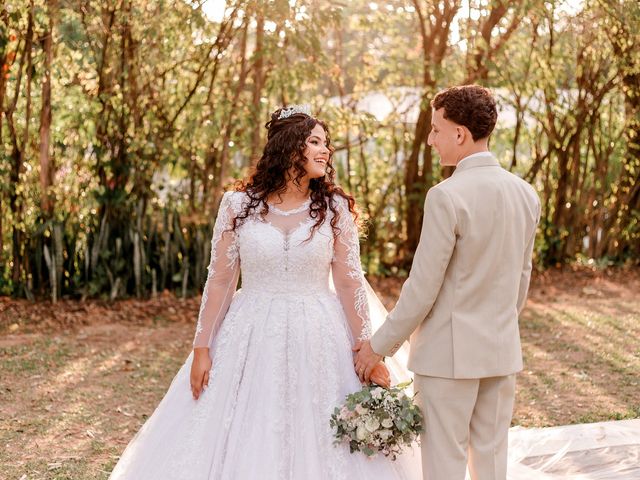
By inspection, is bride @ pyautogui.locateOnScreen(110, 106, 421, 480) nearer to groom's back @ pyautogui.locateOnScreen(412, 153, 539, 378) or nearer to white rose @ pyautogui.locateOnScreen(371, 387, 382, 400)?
white rose @ pyautogui.locateOnScreen(371, 387, 382, 400)

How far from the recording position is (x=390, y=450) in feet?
10.4

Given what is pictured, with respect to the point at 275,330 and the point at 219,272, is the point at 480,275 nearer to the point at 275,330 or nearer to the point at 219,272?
the point at 275,330

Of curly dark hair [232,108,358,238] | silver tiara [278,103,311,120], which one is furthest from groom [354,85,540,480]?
silver tiara [278,103,311,120]

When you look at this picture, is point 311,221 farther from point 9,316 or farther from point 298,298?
point 9,316

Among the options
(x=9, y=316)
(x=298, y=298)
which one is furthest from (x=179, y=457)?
(x=9, y=316)

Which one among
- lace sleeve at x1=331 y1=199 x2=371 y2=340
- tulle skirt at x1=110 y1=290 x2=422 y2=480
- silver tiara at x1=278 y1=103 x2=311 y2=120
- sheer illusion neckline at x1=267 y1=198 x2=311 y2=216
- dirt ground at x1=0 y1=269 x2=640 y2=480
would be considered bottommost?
dirt ground at x1=0 y1=269 x2=640 y2=480

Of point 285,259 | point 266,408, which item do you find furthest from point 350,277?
point 266,408

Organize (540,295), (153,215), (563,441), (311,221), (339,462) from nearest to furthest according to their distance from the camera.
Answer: (339,462) → (311,221) → (563,441) → (153,215) → (540,295)

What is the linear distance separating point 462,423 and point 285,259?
931 millimetres

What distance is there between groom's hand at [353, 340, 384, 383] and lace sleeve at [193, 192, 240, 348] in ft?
1.95

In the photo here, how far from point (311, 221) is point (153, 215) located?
5502 millimetres

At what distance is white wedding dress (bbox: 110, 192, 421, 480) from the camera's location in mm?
3322

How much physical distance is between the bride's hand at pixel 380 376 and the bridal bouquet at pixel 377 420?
0.12 metres

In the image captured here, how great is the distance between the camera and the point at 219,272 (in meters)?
3.54
